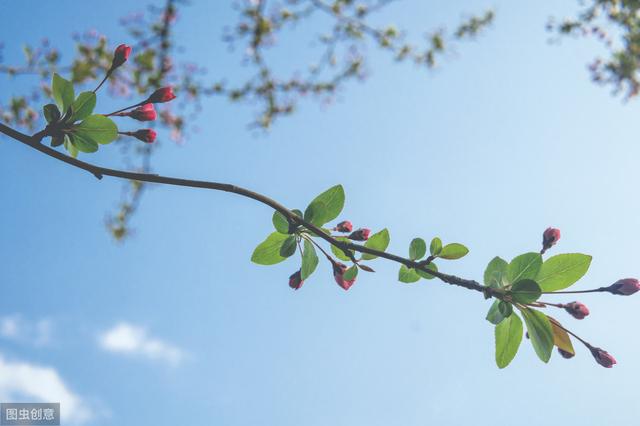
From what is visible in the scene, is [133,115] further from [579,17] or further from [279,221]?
[579,17]

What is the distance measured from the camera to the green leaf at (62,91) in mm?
1249

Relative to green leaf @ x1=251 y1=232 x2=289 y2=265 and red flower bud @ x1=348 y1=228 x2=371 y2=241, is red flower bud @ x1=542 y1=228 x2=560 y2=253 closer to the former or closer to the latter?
red flower bud @ x1=348 y1=228 x2=371 y2=241

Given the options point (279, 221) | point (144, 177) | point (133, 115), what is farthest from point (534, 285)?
point (133, 115)

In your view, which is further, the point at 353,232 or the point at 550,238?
the point at 550,238

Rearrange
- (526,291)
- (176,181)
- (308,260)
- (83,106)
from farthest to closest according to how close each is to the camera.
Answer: (308,260), (83,106), (526,291), (176,181)

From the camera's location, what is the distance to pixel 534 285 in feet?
3.85

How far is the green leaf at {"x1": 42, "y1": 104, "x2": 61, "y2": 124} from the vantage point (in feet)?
4.08

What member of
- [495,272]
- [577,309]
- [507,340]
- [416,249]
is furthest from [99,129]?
[577,309]

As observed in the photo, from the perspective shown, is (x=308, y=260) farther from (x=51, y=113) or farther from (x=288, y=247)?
(x=51, y=113)

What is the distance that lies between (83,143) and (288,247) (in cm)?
60

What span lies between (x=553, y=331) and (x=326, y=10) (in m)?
4.25

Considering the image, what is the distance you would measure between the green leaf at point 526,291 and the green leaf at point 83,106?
112cm

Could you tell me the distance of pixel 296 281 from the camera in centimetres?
143

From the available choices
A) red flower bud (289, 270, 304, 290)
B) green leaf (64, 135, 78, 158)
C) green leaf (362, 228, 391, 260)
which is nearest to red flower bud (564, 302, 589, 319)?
green leaf (362, 228, 391, 260)
